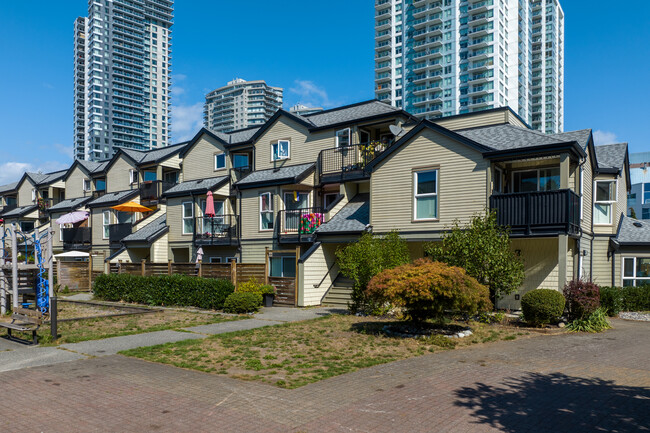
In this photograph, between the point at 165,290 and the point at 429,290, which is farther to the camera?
the point at 165,290

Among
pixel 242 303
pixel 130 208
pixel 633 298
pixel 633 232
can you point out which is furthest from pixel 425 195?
pixel 130 208

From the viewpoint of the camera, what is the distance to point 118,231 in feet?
119

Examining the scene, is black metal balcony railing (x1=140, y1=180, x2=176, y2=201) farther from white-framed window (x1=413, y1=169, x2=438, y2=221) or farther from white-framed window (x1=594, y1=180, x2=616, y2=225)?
white-framed window (x1=594, y1=180, x2=616, y2=225)

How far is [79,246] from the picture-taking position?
133 ft

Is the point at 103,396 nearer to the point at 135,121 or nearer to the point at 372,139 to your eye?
the point at 372,139

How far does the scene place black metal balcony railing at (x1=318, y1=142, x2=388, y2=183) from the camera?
23938 millimetres

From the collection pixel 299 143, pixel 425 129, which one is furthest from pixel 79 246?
pixel 425 129

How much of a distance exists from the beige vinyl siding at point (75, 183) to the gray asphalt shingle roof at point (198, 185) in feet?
57.9

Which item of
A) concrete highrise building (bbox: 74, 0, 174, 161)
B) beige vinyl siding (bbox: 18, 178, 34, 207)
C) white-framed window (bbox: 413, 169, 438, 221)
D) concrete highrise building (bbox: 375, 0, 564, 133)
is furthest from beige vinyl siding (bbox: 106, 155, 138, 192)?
concrete highrise building (bbox: 74, 0, 174, 161)

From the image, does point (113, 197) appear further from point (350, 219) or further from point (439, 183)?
point (439, 183)

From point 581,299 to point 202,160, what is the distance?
82.4 feet

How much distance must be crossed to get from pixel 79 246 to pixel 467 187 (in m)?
34.1

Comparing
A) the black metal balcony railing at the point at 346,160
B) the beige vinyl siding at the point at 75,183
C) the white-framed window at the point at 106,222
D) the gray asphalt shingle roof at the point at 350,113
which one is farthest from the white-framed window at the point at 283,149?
the beige vinyl siding at the point at 75,183

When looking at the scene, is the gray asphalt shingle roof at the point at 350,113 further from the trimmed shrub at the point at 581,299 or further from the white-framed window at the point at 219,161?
the trimmed shrub at the point at 581,299
